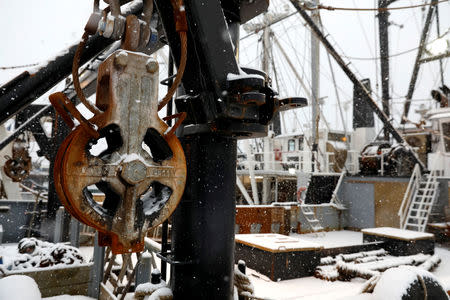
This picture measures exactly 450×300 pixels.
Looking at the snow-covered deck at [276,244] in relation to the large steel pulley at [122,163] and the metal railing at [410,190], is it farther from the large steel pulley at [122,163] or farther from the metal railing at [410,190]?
the metal railing at [410,190]

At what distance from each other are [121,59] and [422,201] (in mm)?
13269

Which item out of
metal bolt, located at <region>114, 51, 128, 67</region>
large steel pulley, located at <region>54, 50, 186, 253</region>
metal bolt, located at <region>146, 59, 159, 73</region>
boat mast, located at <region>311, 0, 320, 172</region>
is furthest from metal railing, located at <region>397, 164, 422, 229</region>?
metal bolt, located at <region>114, 51, 128, 67</region>

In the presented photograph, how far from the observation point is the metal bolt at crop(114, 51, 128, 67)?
1.33 metres

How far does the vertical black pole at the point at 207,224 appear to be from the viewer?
196 cm

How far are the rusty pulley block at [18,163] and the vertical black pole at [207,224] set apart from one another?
12565 millimetres

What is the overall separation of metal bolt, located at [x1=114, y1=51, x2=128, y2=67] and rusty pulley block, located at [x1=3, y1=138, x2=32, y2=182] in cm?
1298

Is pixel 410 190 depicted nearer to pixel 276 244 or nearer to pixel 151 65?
pixel 276 244

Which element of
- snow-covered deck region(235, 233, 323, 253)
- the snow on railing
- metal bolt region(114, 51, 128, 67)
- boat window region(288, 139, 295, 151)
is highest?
boat window region(288, 139, 295, 151)

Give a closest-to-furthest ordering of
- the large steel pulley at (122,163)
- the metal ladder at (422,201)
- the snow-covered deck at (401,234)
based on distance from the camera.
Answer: the large steel pulley at (122,163) < the snow-covered deck at (401,234) < the metal ladder at (422,201)

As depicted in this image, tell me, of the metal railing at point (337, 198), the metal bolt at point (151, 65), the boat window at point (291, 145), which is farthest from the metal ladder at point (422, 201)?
the metal bolt at point (151, 65)

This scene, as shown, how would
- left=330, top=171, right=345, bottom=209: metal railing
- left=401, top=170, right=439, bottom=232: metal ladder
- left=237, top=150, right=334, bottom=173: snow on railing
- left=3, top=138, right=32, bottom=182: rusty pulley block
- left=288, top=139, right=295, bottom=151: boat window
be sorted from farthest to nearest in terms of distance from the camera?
left=288, top=139, right=295, bottom=151: boat window
left=237, top=150, right=334, bottom=173: snow on railing
left=330, top=171, right=345, bottom=209: metal railing
left=3, top=138, right=32, bottom=182: rusty pulley block
left=401, top=170, right=439, bottom=232: metal ladder

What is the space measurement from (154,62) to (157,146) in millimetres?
387

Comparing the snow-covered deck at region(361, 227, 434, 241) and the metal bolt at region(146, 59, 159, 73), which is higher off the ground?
the metal bolt at region(146, 59, 159, 73)

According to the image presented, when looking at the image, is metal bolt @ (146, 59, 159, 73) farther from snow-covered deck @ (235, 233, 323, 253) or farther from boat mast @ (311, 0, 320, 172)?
boat mast @ (311, 0, 320, 172)
